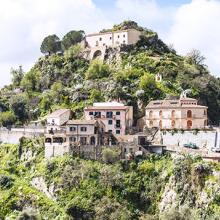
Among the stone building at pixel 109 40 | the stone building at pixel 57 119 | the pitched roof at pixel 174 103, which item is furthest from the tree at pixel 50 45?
the pitched roof at pixel 174 103

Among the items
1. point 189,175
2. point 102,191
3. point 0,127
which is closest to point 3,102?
point 0,127

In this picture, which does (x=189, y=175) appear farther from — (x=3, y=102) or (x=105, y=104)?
(x=3, y=102)

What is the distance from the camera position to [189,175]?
83.8 m

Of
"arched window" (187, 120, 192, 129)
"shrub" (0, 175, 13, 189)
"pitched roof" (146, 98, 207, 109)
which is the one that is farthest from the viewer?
Result: "pitched roof" (146, 98, 207, 109)

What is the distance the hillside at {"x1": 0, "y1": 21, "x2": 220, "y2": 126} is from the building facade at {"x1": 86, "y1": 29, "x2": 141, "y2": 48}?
1.39 m

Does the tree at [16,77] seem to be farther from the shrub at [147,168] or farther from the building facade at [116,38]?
the shrub at [147,168]

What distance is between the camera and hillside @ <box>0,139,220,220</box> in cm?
8194

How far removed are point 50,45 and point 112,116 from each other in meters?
45.6

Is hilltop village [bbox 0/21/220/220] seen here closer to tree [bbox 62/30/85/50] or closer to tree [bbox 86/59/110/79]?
tree [bbox 86/59/110/79]

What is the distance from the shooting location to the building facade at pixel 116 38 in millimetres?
126188

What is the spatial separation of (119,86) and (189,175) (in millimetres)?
29045

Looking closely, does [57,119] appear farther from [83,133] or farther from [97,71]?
[97,71]

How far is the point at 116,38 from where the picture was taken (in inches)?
5000

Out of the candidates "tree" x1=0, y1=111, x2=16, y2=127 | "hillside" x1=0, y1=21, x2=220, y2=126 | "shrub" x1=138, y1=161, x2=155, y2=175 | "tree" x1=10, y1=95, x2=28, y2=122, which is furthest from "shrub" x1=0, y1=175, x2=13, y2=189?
"tree" x1=10, y1=95, x2=28, y2=122
